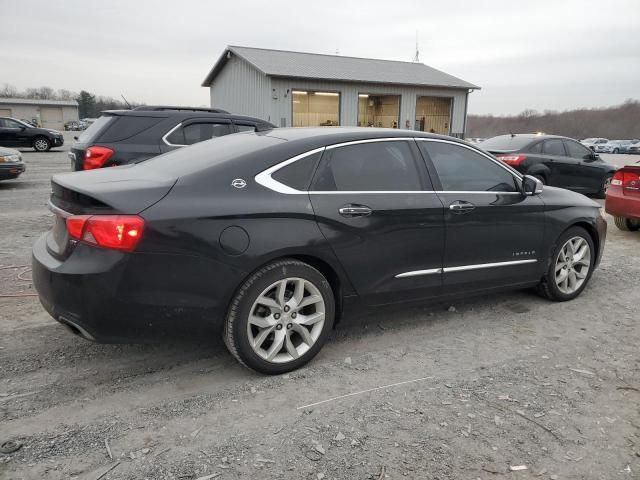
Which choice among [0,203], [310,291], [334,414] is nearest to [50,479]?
[334,414]

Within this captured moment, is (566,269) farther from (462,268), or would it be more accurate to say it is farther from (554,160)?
(554,160)

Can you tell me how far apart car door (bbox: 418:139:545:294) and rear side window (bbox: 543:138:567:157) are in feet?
24.4

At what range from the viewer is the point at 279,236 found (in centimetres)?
309

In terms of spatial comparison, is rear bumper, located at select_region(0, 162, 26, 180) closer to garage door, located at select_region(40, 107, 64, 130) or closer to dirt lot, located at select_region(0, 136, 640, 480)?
dirt lot, located at select_region(0, 136, 640, 480)

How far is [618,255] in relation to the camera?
265 inches

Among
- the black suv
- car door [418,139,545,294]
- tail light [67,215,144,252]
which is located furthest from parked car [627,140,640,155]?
tail light [67,215,144,252]

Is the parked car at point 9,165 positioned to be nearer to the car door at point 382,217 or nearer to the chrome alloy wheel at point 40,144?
the car door at point 382,217

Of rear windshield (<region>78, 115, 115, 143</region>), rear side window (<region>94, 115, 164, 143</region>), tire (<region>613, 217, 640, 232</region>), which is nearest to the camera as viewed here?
rear side window (<region>94, 115, 164, 143</region>)

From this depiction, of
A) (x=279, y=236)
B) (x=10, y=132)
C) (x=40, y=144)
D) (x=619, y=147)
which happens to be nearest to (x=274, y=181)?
(x=279, y=236)

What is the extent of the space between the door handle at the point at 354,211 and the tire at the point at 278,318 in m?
0.43

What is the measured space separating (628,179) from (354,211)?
19.4ft

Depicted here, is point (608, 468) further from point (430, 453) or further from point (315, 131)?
point (315, 131)

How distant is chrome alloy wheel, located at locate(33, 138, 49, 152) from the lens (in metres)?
24.0

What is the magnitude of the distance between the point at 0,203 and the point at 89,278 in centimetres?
844
